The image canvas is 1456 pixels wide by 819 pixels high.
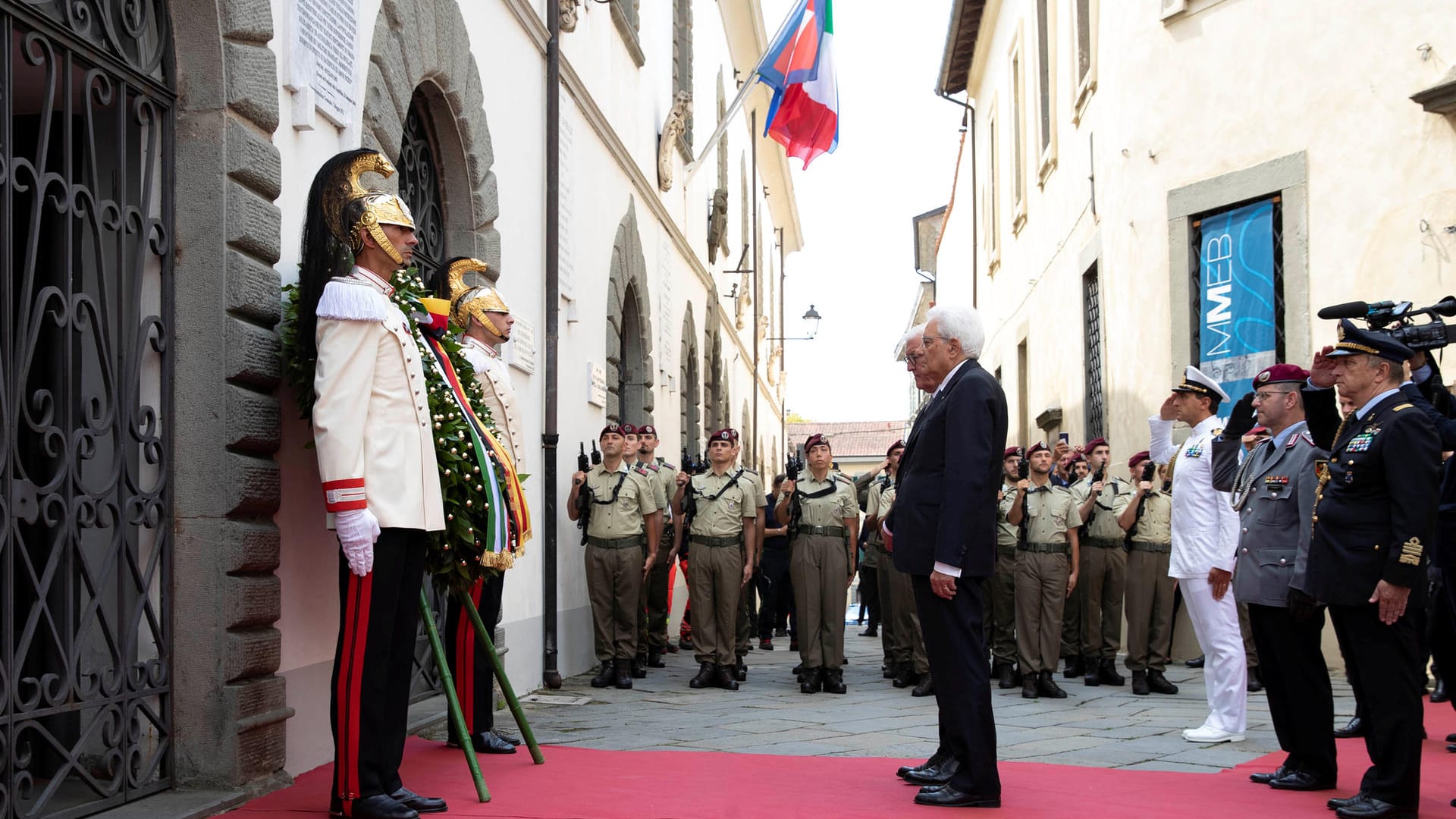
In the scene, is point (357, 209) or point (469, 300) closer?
point (357, 209)

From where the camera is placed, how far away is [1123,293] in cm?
1281

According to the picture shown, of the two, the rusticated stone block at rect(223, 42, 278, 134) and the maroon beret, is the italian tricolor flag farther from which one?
the rusticated stone block at rect(223, 42, 278, 134)

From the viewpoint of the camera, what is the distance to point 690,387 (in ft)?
60.5

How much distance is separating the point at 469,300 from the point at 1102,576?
5.78 meters

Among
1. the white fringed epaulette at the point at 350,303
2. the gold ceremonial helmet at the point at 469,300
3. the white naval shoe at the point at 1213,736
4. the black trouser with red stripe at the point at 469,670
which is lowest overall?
the white naval shoe at the point at 1213,736

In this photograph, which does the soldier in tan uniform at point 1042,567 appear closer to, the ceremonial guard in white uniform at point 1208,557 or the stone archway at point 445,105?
the ceremonial guard in white uniform at point 1208,557

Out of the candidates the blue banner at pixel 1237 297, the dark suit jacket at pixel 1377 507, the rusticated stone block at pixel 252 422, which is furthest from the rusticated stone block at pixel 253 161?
the blue banner at pixel 1237 297

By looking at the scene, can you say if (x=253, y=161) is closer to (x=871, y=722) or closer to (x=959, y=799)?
(x=959, y=799)

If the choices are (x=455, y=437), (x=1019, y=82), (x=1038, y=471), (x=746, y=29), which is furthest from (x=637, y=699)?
(x=746, y=29)

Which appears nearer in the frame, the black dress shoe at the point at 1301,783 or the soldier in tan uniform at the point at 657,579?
the black dress shoe at the point at 1301,783

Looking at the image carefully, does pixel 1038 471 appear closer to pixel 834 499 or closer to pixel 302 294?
pixel 834 499

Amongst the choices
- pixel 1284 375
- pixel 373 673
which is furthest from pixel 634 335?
pixel 373 673

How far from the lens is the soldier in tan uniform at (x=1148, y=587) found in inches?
374

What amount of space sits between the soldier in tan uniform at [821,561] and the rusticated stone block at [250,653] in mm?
5011
